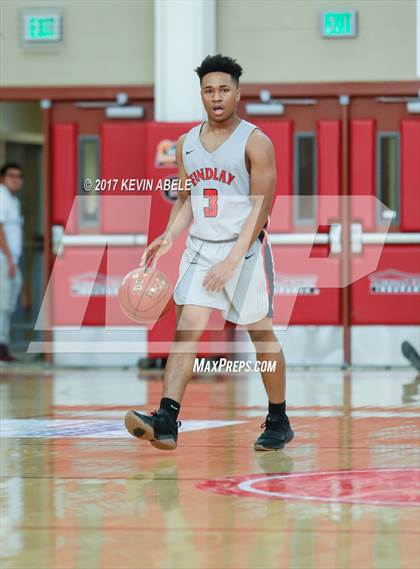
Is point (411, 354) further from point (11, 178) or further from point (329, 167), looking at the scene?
point (11, 178)

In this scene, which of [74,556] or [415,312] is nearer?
[74,556]

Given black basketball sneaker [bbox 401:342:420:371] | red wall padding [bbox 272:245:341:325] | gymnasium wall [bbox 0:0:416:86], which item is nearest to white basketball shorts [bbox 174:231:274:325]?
black basketball sneaker [bbox 401:342:420:371]

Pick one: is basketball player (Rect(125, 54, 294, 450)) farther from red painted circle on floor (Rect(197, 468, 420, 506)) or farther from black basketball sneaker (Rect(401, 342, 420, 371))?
black basketball sneaker (Rect(401, 342, 420, 371))

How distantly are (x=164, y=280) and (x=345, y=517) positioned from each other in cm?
289

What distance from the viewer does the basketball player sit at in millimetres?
6766

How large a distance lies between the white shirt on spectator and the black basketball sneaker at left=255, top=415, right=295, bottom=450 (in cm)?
715

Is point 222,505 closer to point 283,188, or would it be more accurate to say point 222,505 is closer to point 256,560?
point 256,560

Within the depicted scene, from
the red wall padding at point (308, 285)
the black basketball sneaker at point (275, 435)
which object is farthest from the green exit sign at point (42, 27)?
the black basketball sneaker at point (275, 435)

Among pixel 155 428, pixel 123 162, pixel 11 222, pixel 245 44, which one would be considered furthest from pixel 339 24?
pixel 155 428

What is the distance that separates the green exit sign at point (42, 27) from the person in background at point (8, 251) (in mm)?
1319

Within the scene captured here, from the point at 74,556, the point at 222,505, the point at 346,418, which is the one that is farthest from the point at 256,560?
the point at 346,418

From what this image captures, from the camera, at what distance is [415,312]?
13.2m

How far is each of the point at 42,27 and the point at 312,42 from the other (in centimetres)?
254

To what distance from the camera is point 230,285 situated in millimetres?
6797
